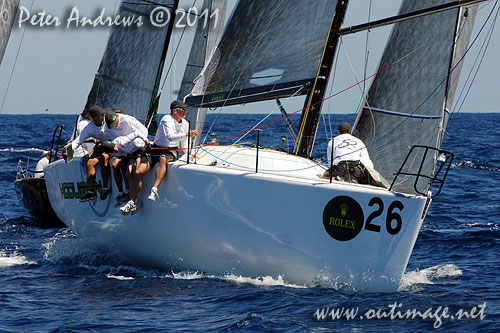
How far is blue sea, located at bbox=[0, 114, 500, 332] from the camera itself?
23.2 feet

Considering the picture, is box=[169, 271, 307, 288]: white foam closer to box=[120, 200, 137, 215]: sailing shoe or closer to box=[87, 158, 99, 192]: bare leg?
box=[120, 200, 137, 215]: sailing shoe

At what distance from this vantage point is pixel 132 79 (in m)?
13.4

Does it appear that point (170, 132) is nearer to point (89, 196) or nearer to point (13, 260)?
point (89, 196)

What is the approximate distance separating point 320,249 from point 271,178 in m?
0.99

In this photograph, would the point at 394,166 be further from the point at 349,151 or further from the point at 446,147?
the point at 446,147

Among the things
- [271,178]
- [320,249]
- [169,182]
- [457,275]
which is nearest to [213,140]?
[169,182]

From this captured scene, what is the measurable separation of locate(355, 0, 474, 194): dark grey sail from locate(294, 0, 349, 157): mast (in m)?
1.21

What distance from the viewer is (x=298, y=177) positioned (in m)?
8.35

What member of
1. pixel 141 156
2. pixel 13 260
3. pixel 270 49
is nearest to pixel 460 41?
pixel 270 49

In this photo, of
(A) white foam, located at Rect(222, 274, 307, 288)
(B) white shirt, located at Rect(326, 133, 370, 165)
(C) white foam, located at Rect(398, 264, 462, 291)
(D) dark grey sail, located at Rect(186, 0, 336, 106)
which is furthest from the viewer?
(D) dark grey sail, located at Rect(186, 0, 336, 106)

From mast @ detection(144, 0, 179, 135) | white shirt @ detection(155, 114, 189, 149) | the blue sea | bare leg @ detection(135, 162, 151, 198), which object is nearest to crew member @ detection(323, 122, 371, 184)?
the blue sea

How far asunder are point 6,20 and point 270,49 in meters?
5.56

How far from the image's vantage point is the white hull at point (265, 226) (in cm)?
796

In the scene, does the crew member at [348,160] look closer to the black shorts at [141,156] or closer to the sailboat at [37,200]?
the black shorts at [141,156]
